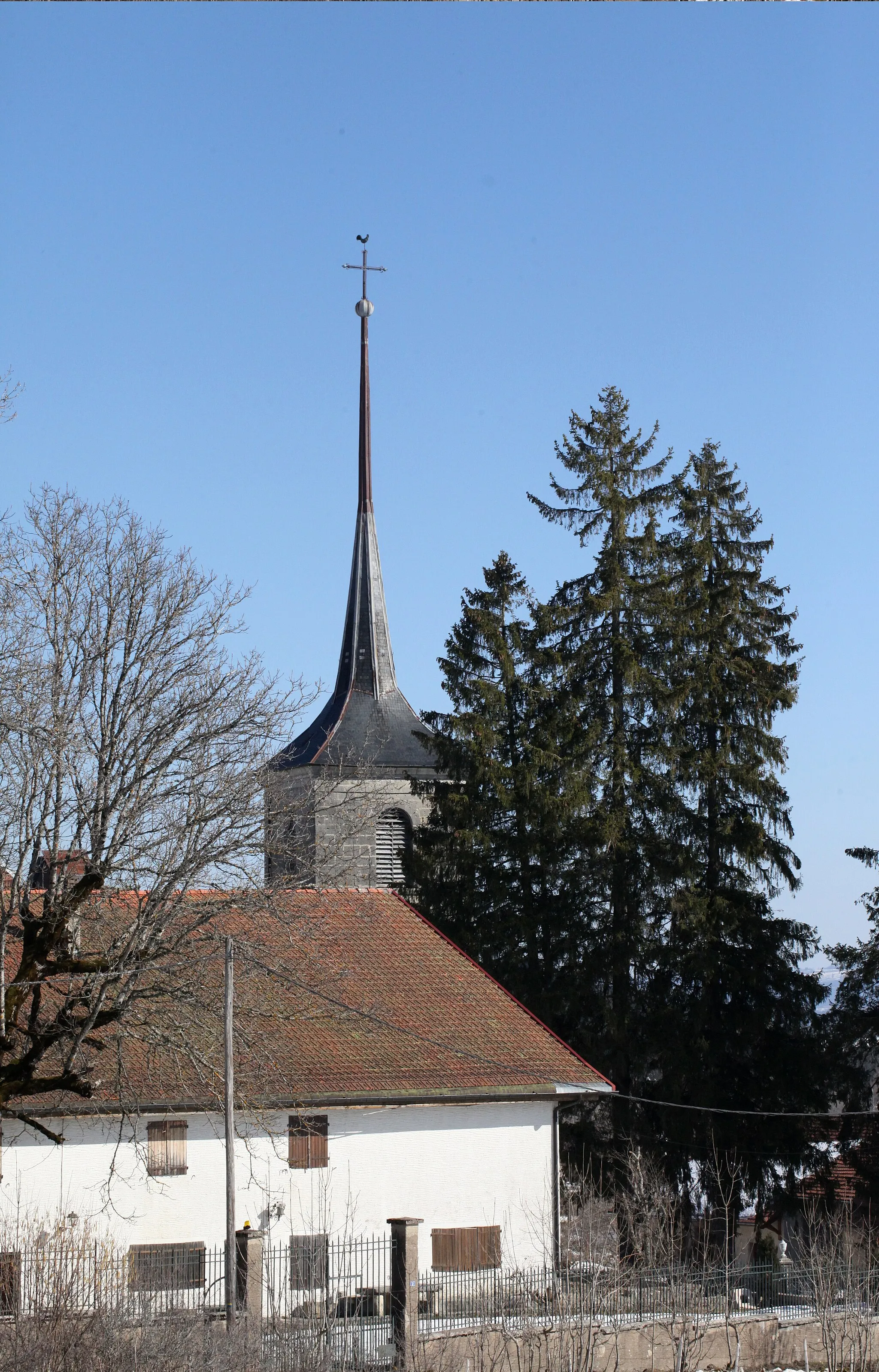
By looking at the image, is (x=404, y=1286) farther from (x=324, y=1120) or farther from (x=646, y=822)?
(x=646, y=822)

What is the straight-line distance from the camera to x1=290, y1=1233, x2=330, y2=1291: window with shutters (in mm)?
17875

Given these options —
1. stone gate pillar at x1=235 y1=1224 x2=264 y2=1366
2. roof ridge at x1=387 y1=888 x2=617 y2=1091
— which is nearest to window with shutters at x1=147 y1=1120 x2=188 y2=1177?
stone gate pillar at x1=235 y1=1224 x2=264 y2=1366

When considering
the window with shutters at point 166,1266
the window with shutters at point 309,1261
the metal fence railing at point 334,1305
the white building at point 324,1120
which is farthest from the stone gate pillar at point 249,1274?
the white building at point 324,1120

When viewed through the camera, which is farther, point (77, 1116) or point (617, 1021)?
point (617, 1021)

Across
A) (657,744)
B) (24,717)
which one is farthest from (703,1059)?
(24,717)

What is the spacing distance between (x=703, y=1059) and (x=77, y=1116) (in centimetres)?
1418

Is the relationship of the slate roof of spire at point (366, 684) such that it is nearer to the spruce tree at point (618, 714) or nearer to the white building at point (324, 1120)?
the spruce tree at point (618, 714)

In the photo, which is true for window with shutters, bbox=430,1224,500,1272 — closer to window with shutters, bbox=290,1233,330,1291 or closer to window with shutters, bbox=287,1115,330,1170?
window with shutters, bbox=290,1233,330,1291

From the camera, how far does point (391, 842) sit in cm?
4434

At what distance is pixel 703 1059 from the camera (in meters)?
31.8

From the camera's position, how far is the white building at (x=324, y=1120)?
868 inches

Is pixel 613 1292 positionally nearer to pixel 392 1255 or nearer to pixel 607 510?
pixel 392 1255

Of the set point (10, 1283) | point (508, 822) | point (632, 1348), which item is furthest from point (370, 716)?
point (10, 1283)

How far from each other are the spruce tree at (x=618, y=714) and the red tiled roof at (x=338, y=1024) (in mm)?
5923
